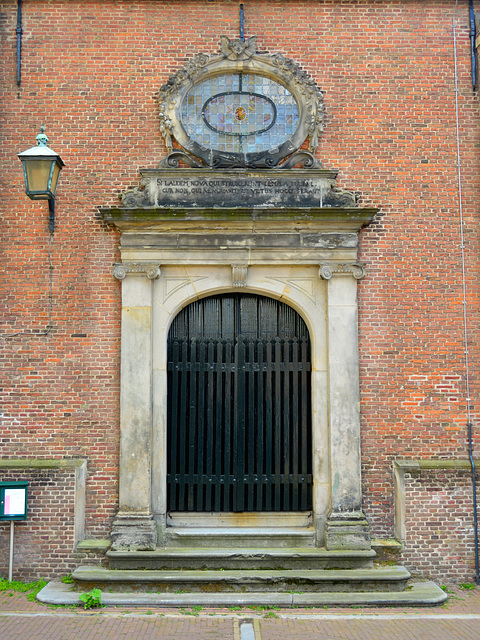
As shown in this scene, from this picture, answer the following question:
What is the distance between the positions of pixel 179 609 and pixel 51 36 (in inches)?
320

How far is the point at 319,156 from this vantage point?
8602 millimetres

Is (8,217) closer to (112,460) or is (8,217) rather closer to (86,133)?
(86,133)

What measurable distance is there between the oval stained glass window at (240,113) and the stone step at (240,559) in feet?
18.7

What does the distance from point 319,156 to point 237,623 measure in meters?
6.27

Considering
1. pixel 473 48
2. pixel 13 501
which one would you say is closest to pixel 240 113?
pixel 473 48

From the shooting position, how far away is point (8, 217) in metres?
8.47

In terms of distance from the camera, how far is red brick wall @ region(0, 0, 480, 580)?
8.27 meters

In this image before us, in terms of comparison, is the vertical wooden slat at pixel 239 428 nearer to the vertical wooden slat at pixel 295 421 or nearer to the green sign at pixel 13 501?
the vertical wooden slat at pixel 295 421

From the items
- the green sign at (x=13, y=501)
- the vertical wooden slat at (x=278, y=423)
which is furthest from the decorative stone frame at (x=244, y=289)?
the green sign at (x=13, y=501)

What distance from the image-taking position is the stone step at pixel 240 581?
7438mm

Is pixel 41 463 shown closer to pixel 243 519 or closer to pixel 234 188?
pixel 243 519

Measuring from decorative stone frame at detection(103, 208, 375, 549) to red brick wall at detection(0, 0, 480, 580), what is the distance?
27 centimetres

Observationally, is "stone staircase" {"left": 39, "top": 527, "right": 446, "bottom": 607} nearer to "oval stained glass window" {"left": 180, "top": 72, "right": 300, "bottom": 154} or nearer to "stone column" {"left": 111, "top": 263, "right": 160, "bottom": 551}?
"stone column" {"left": 111, "top": 263, "right": 160, "bottom": 551}

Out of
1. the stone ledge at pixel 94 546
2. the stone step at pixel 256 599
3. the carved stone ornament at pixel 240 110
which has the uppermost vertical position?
the carved stone ornament at pixel 240 110
